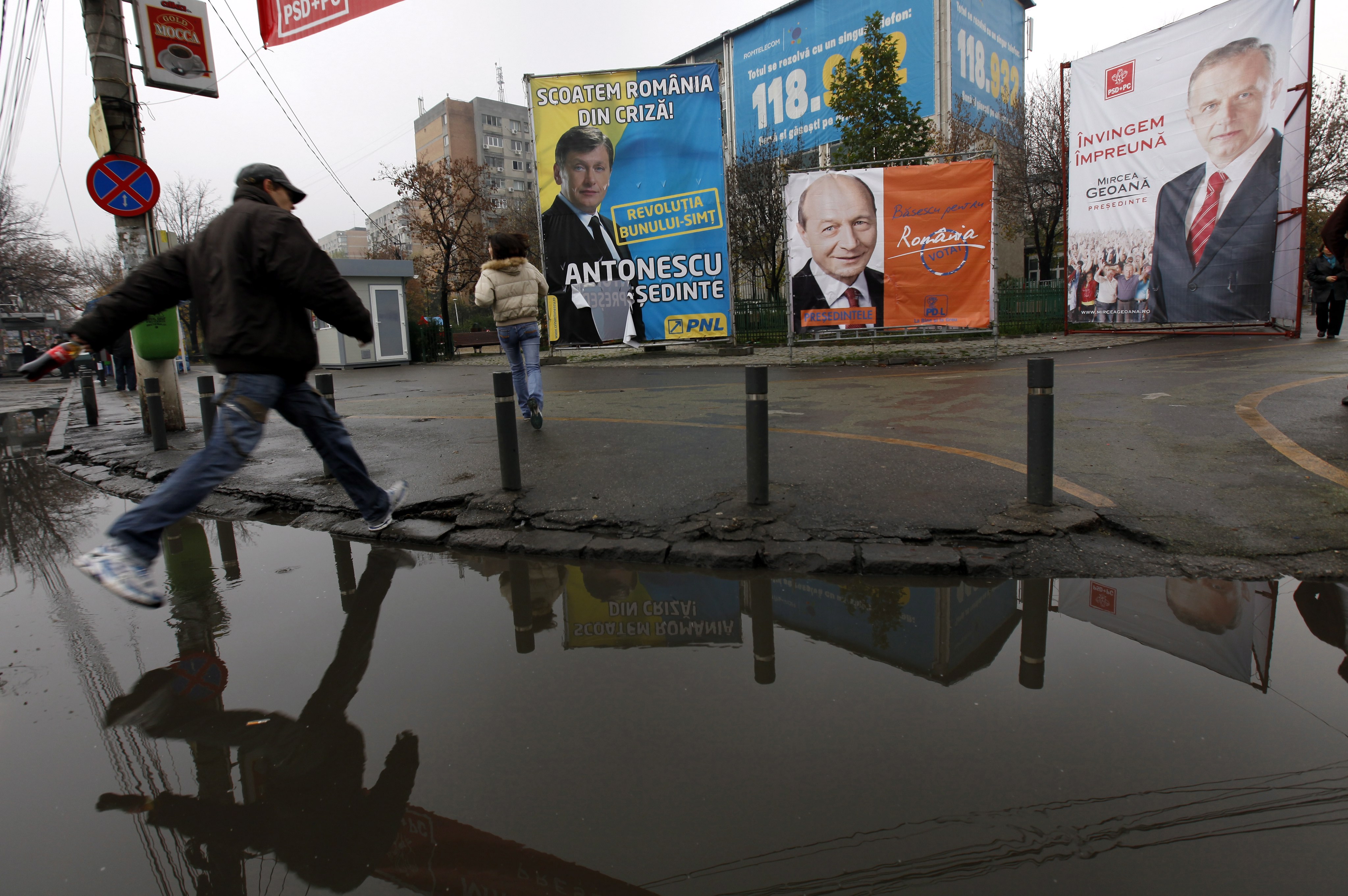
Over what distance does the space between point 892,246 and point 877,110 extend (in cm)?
659

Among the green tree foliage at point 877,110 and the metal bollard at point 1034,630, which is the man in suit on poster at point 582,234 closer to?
the green tree foliage at point 877,110

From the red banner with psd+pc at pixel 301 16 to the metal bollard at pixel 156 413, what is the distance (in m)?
4.93

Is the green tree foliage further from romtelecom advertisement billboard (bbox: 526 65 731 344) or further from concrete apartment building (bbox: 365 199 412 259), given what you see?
concrete apartment building (bbox: 365 199 412 259)

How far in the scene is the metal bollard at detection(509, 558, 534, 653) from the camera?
2932 millimetres

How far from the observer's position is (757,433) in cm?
420

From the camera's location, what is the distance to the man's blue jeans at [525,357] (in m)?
7.02

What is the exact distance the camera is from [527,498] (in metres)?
4.70

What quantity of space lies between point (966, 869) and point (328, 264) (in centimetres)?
344

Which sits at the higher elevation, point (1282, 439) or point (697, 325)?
point (697, 325)

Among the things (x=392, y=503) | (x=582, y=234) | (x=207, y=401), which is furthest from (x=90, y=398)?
(x=582, y=234)

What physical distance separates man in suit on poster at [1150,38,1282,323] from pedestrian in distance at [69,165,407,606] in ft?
54.6

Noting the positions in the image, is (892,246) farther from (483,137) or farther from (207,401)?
(483,137)

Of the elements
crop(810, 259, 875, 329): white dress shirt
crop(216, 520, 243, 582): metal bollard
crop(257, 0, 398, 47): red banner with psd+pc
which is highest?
crop(257, 0, 398, 47): red banner with psd+pc

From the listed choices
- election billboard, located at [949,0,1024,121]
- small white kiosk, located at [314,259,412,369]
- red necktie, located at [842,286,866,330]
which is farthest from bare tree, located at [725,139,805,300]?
red necktie, located at [842,286,866,330]
